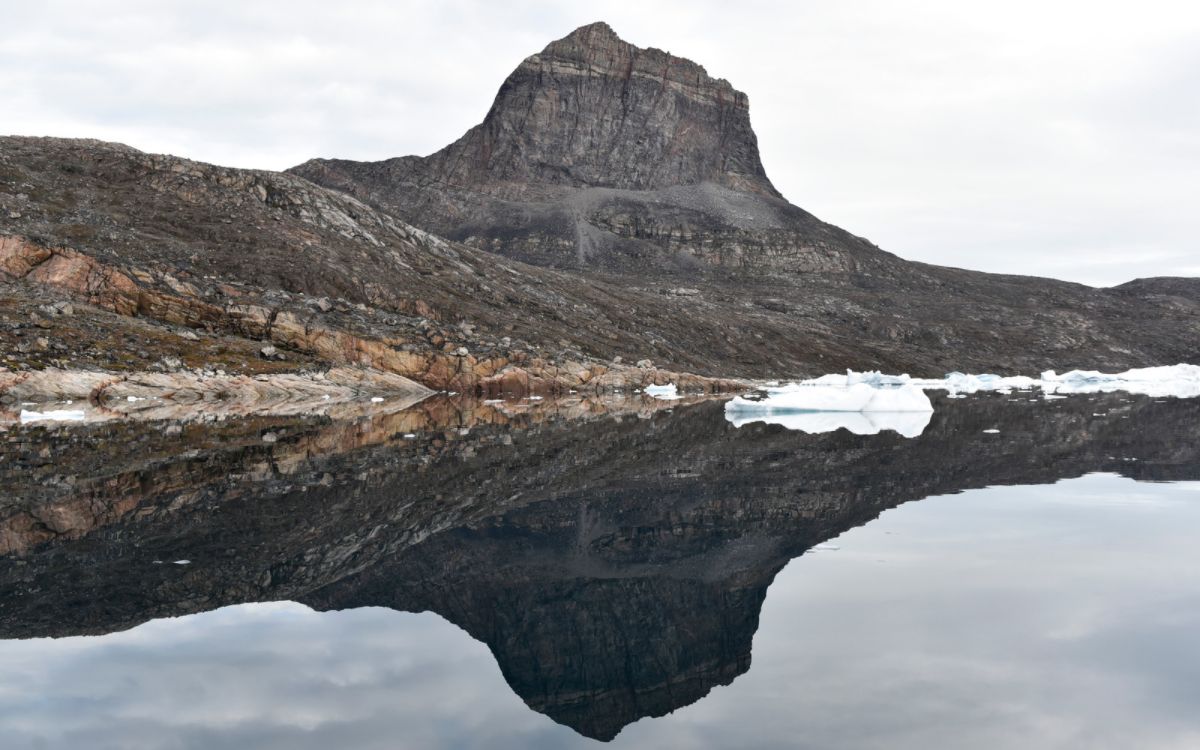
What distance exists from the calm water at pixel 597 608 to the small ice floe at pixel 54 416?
15.7 metres

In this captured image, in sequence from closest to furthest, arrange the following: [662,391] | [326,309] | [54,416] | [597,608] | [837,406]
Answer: [597,608]
[54,416]
[837,406]
[326,309]
[662,391]

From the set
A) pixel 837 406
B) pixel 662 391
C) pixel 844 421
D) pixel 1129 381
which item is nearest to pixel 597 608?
pixel 844 421

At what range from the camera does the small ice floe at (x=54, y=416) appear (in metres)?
32.7

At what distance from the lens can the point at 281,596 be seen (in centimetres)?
955

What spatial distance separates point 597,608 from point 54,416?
33803mm

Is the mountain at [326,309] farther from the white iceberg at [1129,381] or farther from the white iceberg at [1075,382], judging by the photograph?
the white iceberg at [1129,381]

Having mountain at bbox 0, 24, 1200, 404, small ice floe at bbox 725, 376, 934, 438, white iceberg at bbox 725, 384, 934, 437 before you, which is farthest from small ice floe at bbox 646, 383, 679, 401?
small ice floe at bbox 725, 376, 934, 438

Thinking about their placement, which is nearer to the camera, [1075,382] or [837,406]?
[837,406]

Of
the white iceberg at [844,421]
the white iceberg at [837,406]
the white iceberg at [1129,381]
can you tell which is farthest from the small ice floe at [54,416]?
the white iceberg at [1129,381]

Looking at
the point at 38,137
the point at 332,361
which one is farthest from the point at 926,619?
the point at 38,137

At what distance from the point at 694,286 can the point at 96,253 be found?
101962 millimetres

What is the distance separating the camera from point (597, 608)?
887 centimetres

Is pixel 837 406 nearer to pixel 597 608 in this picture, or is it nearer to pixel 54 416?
pixel 597 608

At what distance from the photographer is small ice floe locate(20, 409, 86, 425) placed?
32.7 m
